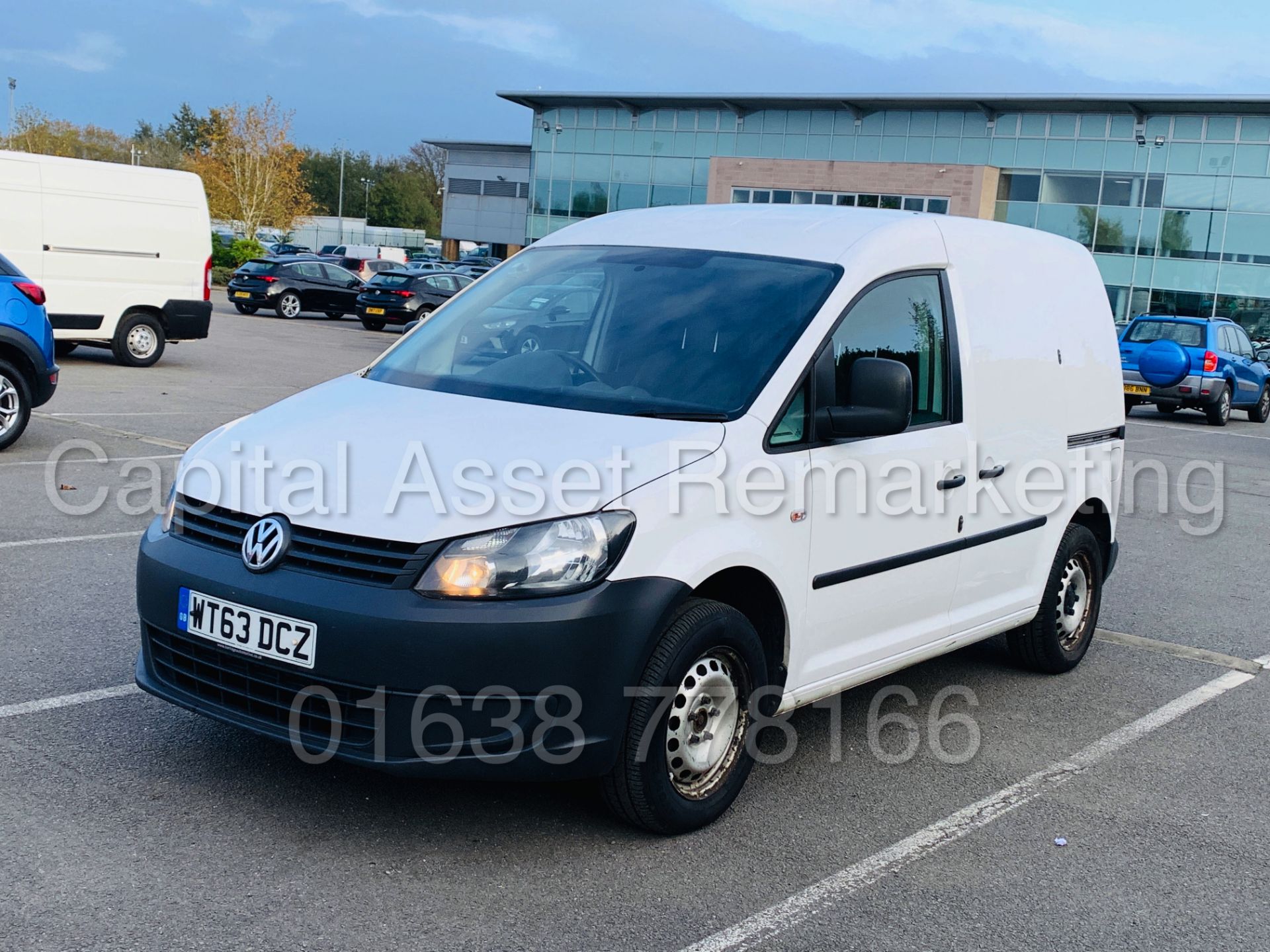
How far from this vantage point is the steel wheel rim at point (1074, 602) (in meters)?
6.36

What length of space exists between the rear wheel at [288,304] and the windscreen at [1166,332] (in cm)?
2052

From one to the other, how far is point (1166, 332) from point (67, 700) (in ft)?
71.2

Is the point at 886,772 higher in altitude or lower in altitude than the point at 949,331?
lower

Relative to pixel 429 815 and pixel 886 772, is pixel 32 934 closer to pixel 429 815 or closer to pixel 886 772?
pixel 429 815

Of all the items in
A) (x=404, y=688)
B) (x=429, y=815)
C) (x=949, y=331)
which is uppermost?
(x=949, y=331)

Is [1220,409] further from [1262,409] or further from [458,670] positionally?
[458,670]

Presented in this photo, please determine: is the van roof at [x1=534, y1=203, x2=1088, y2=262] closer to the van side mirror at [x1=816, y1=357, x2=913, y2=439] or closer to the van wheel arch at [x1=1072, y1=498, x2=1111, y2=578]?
the van side mirror at [x1=816, y1=357, x2=913, y2=439]

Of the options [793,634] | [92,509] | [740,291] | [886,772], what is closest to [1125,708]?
[886,772]

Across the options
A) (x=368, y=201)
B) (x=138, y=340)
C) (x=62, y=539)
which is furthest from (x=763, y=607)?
(x=368, y=201)

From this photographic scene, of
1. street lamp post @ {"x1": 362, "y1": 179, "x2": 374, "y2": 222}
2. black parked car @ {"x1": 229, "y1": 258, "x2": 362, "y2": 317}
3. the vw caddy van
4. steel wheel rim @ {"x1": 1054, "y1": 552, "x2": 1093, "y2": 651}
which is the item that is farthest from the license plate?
street lamp post @ {"x1": 362, "y1": 179, "x2": 374, "y2": 222}

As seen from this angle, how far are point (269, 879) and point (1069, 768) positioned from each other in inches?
119

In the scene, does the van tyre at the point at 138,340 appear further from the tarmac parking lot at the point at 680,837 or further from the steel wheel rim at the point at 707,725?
the steel wheel rim at the point at 707,725

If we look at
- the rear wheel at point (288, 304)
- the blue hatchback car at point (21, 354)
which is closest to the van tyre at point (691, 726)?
the blue hatchback car at point (21, 354)

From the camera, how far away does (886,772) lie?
4977 millimetres
